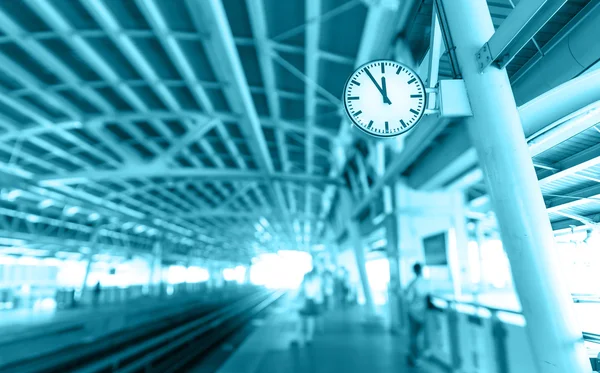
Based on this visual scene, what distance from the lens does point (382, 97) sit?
13.7 ft

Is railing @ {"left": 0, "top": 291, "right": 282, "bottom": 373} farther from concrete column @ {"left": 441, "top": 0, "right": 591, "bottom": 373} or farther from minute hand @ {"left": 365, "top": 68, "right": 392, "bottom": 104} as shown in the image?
concrete column @ {"left": 441, "top": 0, "right": 591, "bottom": 373}

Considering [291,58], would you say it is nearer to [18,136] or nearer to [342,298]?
[18,136]

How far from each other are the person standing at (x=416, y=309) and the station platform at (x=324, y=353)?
0.35 meters

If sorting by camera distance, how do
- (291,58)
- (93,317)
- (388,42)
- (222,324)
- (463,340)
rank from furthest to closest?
(222,324), (93,317), (291,58), (388,42), (463,340)

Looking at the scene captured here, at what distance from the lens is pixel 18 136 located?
1501cm

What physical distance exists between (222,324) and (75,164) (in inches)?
463

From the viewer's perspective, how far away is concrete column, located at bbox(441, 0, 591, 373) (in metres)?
3.15

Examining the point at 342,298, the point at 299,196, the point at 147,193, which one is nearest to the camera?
the point at 342,298

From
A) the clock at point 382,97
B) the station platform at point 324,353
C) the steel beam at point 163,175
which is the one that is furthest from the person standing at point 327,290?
the clock at point 382,97

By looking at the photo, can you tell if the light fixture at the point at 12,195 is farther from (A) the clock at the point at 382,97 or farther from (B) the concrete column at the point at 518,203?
(B) the concrete column at the point at 518,203

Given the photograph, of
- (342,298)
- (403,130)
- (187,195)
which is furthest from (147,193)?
(403,130)

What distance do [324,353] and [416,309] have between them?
266 cm

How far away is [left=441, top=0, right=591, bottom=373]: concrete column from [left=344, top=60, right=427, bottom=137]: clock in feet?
1.92

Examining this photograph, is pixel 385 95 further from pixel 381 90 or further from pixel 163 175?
pixel 163 175
